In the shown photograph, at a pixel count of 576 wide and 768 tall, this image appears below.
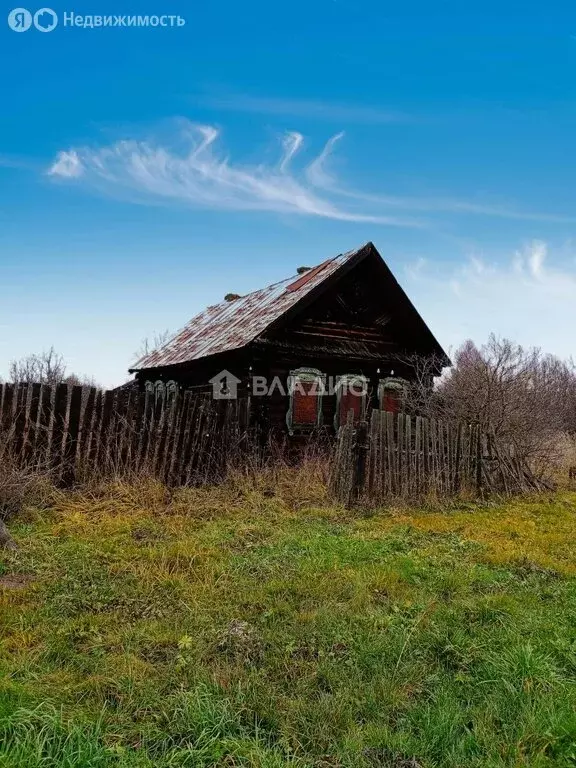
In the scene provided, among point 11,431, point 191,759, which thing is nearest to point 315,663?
point 191,759

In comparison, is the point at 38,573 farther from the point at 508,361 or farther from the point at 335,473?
the point at 508,361

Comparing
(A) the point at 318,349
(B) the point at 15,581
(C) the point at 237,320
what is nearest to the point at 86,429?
(B) the point at 15,581

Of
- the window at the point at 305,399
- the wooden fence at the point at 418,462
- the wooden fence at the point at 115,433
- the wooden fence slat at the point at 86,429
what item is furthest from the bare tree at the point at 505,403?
the wooden fence slat at the point at 86,429

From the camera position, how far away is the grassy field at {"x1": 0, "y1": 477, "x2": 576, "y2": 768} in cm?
248

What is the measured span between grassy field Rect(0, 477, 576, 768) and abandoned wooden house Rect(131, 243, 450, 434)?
6.76 metres

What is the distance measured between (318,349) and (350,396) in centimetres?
162

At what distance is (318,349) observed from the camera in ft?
44.4

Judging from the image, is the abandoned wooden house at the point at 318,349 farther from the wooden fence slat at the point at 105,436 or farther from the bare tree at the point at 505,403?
the wooden fence slat at the point at 105,436

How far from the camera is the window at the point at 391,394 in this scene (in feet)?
48.4

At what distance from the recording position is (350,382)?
46.8 feet

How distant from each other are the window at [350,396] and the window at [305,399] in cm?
52

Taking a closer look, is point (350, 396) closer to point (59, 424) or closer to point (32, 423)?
point (59, 424)

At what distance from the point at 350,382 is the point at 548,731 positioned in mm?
11826

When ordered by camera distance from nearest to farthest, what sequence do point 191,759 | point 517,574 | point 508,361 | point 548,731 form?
point 191,759, point 548,731, point 517,574, point 508,361
